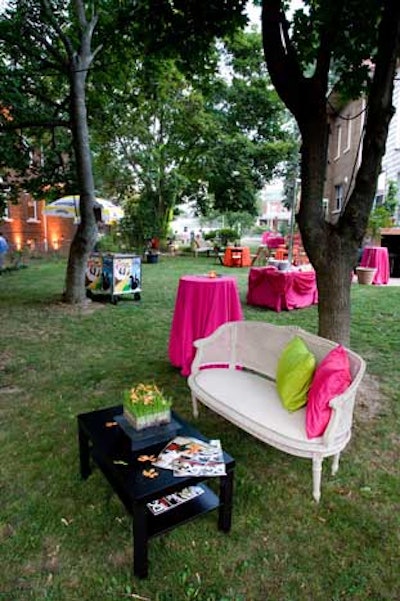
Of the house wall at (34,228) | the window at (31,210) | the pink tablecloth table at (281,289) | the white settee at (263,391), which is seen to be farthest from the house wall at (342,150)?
the white settee at (263,391)

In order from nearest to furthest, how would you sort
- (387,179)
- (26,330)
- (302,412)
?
1. (302,412)
2. (26,330)
3. (387,179)

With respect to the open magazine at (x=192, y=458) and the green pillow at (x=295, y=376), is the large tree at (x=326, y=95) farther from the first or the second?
the open magazine at (x=192, y=458)

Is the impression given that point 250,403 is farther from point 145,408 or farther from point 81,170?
point 81,170

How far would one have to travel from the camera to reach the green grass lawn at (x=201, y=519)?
1537 mm

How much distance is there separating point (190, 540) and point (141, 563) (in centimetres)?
29

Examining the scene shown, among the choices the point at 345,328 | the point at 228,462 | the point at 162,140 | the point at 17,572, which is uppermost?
the point at 162,140

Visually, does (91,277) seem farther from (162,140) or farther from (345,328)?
(162,140)

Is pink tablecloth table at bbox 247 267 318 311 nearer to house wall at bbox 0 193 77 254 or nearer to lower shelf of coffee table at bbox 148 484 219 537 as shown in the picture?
lower shelf of coffee table at bbox 148 484 219 537

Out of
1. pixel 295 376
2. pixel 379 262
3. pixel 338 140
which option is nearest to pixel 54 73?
pixel 295 376

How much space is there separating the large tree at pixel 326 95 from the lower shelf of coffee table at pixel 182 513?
181 cm

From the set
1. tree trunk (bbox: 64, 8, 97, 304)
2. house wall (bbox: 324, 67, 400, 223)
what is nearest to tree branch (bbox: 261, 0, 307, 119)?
tree trunk (bbox: 64, 8, 97, 304)

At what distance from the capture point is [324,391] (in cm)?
194

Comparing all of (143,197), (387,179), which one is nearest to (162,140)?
(143,197)

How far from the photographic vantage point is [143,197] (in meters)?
15.3
